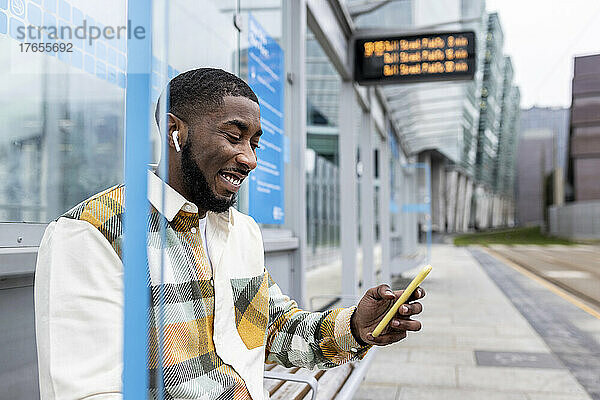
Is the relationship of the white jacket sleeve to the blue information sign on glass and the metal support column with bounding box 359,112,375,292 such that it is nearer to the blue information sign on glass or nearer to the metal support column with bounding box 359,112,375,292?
the blue information sign on glass

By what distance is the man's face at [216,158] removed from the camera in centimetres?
124

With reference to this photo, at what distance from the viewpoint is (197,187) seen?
4.14 feet

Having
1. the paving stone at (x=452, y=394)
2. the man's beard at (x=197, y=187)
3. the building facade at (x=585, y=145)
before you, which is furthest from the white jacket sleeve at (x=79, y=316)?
the building facade at (x=585, y=145)

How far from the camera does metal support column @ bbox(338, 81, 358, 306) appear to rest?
21.9 ft

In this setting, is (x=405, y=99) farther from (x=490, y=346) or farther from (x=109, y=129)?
(x=109, y=129)

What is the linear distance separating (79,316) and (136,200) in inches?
12.5

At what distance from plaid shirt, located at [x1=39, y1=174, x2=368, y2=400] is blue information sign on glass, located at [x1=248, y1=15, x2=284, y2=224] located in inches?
62.1

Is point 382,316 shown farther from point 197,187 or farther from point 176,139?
point 176,139

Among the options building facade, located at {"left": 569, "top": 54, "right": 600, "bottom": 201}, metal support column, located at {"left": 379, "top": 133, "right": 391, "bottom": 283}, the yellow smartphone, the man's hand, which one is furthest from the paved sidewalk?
building facade, located at {"left": 569, "top": 54, "right": 600, "bottom": 201}

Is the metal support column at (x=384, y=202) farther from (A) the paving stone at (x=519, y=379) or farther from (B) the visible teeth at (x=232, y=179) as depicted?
(B) the visible teeth at (x=232, y=179)

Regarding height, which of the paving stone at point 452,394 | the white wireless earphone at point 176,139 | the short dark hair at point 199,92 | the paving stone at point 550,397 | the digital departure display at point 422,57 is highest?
the digital departure display at point 422,57

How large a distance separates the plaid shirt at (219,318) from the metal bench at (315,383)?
55 centimetres

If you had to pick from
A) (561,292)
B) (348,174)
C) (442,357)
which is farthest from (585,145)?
(442,357)

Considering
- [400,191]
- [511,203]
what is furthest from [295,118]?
[511,203]
